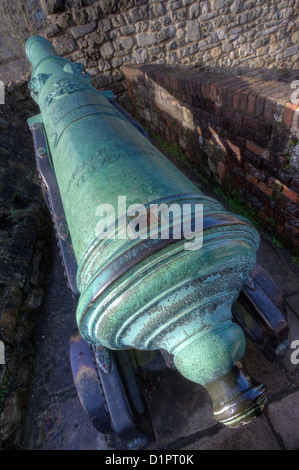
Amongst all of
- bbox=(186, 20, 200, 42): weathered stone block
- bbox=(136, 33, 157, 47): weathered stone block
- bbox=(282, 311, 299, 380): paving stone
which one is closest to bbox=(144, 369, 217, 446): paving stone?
bbox=(282, 311, 299, 380): paving stone

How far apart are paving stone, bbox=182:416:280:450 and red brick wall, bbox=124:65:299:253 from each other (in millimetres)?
1442

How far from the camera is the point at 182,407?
1871 mm

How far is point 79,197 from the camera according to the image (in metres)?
1.35

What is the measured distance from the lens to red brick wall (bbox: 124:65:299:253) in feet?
6.33

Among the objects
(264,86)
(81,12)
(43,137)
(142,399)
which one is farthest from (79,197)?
(81,12)

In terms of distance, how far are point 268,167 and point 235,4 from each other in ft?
11.5

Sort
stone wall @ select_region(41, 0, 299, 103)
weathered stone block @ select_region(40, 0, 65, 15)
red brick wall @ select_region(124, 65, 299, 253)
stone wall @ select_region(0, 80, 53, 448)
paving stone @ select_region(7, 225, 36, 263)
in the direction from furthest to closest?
stone wall @ select_region(41, 0, 299, 103) → weathered stone block @ select_region(40, 0, 65, 15) → paving stone @ select_region(7, 225, 36, 263) → stone wall @ select_region(0, 80, 53, 448) → red brick wall @ select_region(124, 65, 299, 253)

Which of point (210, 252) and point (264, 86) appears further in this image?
point (264, 86)

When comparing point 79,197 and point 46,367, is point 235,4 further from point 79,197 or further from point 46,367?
point 46,367

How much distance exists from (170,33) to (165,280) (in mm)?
4578

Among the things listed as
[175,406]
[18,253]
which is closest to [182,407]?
[175,406]

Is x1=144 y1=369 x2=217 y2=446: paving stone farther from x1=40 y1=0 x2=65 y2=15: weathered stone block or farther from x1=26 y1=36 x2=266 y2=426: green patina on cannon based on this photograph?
→ x1=40 y1=0 x2=65 y2=15: weathered stone block

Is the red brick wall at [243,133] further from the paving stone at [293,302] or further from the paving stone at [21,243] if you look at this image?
Result: the paving stone at [21,243]

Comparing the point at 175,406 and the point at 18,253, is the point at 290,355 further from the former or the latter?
the point at 18,253
